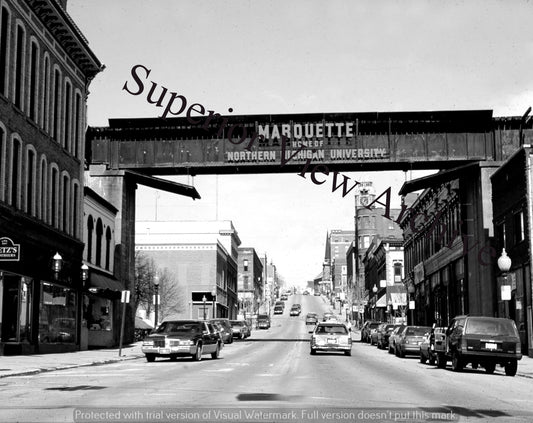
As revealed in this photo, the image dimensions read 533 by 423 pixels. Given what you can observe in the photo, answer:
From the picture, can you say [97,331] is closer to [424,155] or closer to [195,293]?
[424,155]

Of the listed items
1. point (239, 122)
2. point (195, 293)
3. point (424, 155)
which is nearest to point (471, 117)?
point (424, 155)

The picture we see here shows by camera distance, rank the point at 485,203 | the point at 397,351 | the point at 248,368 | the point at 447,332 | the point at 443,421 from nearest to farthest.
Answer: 1. the point at 443,421
2. the point at 248,368
3. the point at 447,332
4. the point at 397,351
5. the point at 485,203

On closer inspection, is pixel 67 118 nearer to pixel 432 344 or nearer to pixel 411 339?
pixel 411 339

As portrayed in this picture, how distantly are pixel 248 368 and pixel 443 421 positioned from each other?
46.9 feet

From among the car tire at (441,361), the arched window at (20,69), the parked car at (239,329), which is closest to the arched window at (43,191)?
the arched window at (20,69)

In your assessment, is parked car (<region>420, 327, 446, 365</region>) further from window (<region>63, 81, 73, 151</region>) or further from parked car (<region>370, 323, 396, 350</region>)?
window (<region>63, 81, 73, 151</region>)

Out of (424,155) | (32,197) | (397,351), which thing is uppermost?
(424,155)

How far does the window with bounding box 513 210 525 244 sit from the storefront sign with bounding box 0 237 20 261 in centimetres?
2312

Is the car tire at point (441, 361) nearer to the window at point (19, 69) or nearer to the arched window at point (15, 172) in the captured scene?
the arched window at point (15, 172)

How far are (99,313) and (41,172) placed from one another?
13019 millimetres

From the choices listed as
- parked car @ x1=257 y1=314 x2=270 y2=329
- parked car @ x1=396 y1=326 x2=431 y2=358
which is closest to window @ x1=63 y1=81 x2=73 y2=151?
parked car @ x1=396 y1=326 x2=431 y2=358

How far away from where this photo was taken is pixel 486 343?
25297 millimetres

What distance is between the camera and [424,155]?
4588cm

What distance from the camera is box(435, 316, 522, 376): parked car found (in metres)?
25.2
